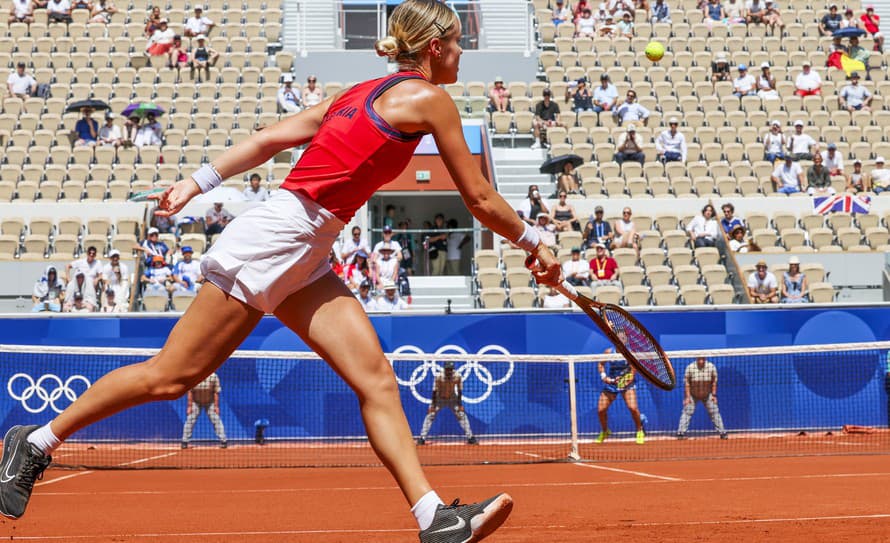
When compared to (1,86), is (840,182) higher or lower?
lower

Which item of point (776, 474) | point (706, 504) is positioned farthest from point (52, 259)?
point (706, 504)

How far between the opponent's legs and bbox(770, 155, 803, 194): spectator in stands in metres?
17.7

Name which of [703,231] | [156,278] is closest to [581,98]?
[703,231]

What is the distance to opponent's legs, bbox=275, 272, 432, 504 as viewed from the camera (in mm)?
4305

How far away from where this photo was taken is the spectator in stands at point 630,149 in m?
21.6

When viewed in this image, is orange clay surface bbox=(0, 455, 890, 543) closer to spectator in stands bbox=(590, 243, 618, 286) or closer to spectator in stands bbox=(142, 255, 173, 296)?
spectator in stands bbox=(142, 255, 173, 296)

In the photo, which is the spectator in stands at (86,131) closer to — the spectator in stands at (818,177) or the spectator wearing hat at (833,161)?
the spectator in stands at (818,177)

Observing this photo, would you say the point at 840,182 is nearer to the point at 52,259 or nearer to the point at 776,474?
the point at 776,474

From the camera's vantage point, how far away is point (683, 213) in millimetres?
20125

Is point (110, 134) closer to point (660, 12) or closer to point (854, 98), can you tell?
point (660, 12)

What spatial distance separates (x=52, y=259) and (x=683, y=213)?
33.8 feet

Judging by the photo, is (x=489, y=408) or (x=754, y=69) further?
(x=754, y=69)

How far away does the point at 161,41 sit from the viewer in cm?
2528

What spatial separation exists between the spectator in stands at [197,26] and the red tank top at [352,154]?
22380mm
